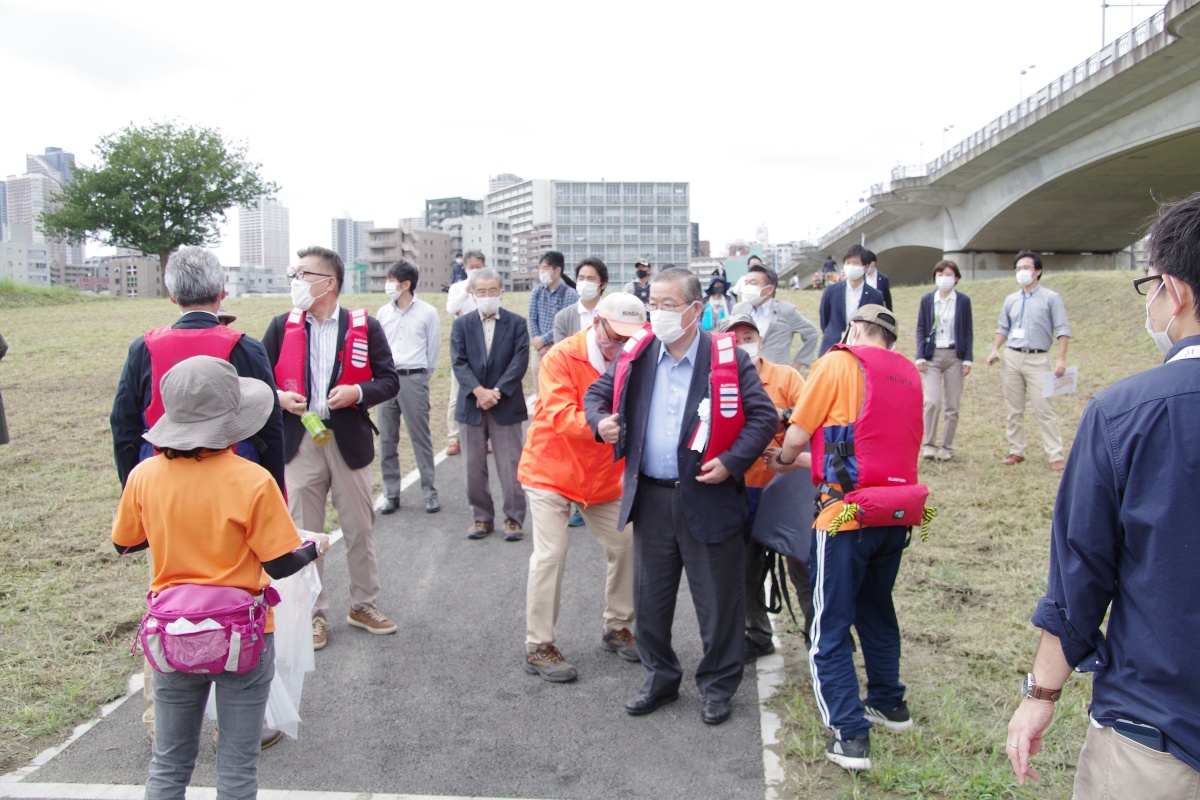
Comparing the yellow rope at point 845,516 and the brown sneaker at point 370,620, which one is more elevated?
the yellow rope at point 845,516

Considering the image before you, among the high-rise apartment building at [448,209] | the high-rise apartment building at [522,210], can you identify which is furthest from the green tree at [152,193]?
the high-rise apartment building at [448,209]

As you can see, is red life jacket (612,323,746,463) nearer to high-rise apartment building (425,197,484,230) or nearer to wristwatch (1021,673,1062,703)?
wristwatch (1021,673,1062,703)

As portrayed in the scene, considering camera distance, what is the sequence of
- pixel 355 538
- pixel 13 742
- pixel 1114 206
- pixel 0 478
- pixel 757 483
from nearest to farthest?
1. pixel 13 742
2. pixel 757 483
3. pixel 355 538
4. pixel 0 478
5. pixel 1114 206

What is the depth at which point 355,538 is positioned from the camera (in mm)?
4965

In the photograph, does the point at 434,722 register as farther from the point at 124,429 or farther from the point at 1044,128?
the point at 1044,128

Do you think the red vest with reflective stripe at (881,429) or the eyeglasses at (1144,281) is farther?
the red vest with reflective stripe at (881,429)

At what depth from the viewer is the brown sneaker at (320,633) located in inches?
189

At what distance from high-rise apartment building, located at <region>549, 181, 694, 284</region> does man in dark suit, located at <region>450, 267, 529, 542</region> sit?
43.6 metres

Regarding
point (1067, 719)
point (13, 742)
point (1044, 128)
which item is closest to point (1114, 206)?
point (1044, 128)

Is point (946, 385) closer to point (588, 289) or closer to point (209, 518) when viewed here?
point (588, 289)

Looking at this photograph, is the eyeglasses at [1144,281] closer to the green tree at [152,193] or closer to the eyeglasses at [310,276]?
the eyeglasses at [310,276]

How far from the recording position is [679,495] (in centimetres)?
392

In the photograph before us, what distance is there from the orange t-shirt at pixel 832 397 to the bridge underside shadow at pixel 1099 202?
26963mm

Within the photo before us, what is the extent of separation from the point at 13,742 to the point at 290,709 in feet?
4.56
